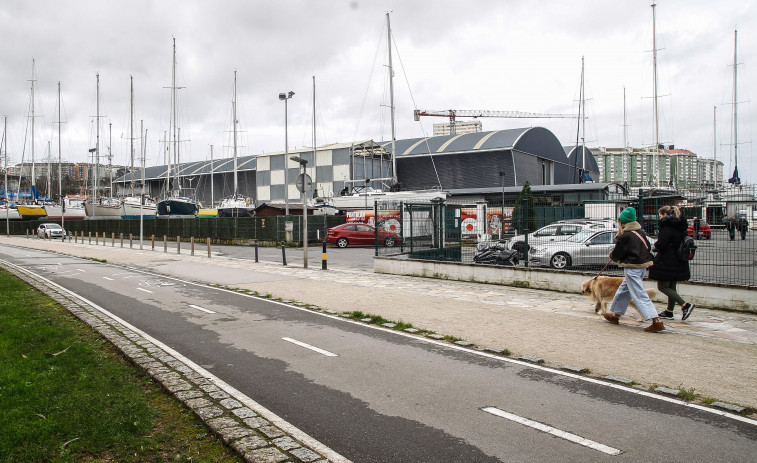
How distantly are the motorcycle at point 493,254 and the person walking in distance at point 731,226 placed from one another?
5.30 metres

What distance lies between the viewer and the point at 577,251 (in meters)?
15.2

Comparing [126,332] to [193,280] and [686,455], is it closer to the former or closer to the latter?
[686,455]

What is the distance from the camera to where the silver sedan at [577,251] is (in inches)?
576

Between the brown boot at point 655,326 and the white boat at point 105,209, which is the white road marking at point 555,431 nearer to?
the brown boot at point 655,326

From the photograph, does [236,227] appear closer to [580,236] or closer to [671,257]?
[580,236]

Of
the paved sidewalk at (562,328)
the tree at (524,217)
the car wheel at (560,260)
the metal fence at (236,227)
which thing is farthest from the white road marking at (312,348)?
the metal fence at (236,227)

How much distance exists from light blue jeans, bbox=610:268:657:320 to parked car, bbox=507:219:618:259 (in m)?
5.16

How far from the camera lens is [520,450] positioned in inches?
168

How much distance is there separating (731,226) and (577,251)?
15.3 feet

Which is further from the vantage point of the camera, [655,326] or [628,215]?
[628,215]

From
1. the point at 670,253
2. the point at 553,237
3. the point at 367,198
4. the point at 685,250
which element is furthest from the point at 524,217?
the point at 367,198

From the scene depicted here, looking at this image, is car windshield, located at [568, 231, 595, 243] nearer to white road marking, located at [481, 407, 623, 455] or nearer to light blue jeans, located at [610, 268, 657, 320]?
light blue jeans, located at [610, 268, 657, 320]

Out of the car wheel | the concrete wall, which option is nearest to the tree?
the concrete wall

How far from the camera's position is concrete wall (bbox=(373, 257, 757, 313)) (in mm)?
10555
